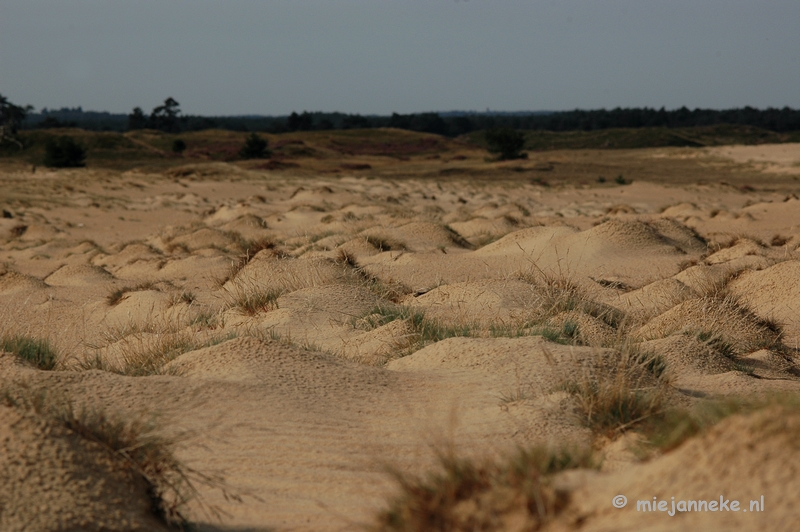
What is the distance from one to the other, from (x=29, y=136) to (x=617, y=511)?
5872 cm

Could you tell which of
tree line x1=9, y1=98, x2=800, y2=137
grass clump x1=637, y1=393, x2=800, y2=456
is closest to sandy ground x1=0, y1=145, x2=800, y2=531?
grass clump x1=637, y1=393, x2=800, y2=456

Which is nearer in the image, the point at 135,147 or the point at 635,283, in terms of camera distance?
the point at 635,283

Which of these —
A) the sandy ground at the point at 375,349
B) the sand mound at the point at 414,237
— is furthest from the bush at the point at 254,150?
the sand mound at the point at 414,237

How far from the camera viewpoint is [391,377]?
4781 millimetres

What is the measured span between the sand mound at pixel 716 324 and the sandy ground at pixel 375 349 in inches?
0.9

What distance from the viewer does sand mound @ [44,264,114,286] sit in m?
11.5

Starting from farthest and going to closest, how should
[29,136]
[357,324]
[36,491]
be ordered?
[29,136], [357,324], [36,491]

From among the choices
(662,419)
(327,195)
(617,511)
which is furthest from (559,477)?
(327,195)

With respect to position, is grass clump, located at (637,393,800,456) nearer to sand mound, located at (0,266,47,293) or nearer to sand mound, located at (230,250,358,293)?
sand mound, located at (230,250,358,293)

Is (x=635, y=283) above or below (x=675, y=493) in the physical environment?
below

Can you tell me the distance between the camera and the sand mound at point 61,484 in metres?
2.62

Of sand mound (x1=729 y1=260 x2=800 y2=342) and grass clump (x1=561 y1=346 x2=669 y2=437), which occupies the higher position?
grass clump (x1=561 y1=346 x2=669 y2=437)

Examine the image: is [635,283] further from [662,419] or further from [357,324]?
[662,419]

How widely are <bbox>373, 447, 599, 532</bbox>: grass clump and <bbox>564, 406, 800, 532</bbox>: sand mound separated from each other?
0.10 m
